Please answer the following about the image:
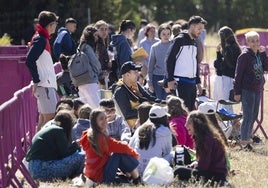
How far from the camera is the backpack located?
13883 millimetres

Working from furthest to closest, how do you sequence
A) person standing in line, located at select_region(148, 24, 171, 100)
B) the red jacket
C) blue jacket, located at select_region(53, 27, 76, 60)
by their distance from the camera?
person standing in line, located at select_region(148, 24, 171, 100) < blue jacket, located at select_region(53, 27, 76, 60) < the red jacket

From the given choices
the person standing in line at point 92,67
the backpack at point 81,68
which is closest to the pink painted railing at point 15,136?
the backpack at point 81,68

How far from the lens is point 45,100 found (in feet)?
40.8

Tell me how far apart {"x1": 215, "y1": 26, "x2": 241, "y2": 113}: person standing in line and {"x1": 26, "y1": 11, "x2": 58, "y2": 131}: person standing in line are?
3.58 m

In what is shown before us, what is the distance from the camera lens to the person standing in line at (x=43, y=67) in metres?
12.2

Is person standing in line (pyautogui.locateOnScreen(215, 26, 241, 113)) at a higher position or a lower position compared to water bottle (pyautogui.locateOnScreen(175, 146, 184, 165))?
higher

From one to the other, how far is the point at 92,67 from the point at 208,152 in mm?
4084

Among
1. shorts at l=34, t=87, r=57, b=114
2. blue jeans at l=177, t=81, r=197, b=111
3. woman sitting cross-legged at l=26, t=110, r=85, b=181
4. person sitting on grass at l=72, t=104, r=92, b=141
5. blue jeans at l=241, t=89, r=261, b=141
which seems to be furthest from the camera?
blue jeans at l=177, t=81, r=197, b=111

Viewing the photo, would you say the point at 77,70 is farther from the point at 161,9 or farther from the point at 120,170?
the point at 161,9

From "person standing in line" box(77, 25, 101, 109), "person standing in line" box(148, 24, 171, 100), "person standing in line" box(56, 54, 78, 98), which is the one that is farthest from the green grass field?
"person standing in line" box(56, 54, 78, 98)

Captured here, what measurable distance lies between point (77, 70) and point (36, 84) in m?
1.77

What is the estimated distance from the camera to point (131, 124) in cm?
1300

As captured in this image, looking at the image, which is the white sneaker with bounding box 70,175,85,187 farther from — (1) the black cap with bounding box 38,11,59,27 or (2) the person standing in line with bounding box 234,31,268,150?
(2) the person standing in line with bounding box 234,31,268,150

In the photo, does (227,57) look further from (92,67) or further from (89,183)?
(89,183)
